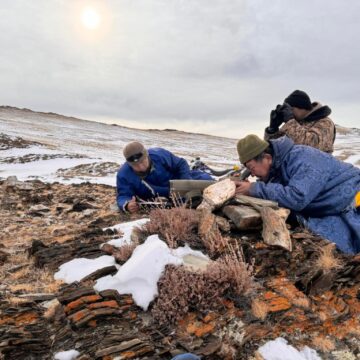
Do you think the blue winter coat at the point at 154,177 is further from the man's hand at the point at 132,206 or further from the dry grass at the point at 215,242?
the dry grass at the point at 215,242

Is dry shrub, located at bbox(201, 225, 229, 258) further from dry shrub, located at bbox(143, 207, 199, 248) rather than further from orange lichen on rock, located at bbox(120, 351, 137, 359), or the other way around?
orange lichen on rock, located at bbox(120, 351, 137, 359)

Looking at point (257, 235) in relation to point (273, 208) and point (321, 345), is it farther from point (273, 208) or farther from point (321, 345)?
point (321, 345)

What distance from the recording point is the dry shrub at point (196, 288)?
3885mm

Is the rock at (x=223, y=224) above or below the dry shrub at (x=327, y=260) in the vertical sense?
above

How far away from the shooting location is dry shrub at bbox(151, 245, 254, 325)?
3.88 meters

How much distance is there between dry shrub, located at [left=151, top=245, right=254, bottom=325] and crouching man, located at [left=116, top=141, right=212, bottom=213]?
3.67 metres

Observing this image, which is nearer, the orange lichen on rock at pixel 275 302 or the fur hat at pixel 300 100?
the orange lichen on rock at pixel 275 302

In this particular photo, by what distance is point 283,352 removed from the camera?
143 inches

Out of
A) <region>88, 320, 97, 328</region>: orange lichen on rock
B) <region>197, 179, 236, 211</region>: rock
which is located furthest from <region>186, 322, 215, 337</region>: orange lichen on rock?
<region>197, 179, 236, 211</region>: rock

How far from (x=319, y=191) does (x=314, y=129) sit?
1850 millimetres

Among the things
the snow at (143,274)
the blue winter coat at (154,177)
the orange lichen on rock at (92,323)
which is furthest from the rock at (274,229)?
the blue winter coat at (154,177)

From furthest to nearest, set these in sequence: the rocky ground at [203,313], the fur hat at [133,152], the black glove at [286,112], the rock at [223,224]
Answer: the fur hat at [133,152] < the black glove at [286,112] < the rock at [223,224] < the rocky ground at [203,313]

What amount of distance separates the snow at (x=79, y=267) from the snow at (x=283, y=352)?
2.01 meters

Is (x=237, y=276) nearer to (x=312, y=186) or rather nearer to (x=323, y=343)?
(x=323, y=343)
